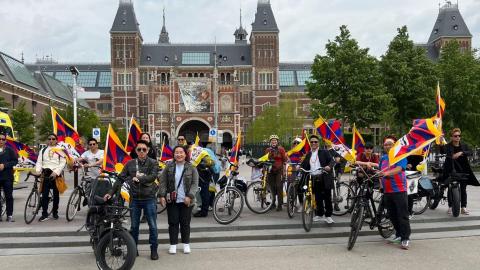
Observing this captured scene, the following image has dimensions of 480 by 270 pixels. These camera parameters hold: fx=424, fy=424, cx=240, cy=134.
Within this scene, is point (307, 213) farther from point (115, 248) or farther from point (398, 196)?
point (115, 248)

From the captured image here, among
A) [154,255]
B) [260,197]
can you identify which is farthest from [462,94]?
[154,255]

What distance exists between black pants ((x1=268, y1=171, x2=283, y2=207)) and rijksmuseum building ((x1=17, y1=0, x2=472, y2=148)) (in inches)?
2190

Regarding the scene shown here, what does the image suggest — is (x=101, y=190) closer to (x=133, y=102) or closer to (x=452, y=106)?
(x=452, y=106)

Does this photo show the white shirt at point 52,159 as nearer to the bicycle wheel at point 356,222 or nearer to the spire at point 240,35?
the bicycle wheel at point 356,222

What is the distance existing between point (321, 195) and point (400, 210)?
1696mm

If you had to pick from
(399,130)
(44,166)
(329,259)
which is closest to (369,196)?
(329,259)

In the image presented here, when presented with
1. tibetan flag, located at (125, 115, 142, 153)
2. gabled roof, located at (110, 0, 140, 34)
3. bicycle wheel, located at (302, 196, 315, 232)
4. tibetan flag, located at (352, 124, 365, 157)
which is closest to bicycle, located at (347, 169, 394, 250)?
bicycle wheel, located at (302, 196, 315, 232)

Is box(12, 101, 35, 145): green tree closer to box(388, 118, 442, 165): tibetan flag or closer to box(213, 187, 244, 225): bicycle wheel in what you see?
box(213, 187, 244, 225): bicycle wheel

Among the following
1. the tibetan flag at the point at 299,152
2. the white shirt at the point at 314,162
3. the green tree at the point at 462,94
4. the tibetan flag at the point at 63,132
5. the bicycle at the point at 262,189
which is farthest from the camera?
the green tree at the point at 462,94

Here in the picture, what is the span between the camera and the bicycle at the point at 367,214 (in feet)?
22.2

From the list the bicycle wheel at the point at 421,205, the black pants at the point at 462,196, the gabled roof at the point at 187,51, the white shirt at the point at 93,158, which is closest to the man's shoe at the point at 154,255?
the white shirt at the point at 93,158

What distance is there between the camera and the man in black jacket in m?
8.02

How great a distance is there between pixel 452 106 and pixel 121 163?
22583 millimetres

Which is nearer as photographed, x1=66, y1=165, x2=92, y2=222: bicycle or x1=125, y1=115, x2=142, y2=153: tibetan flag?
x1=66, y1=165, x2=92, y2=222: bicycle
